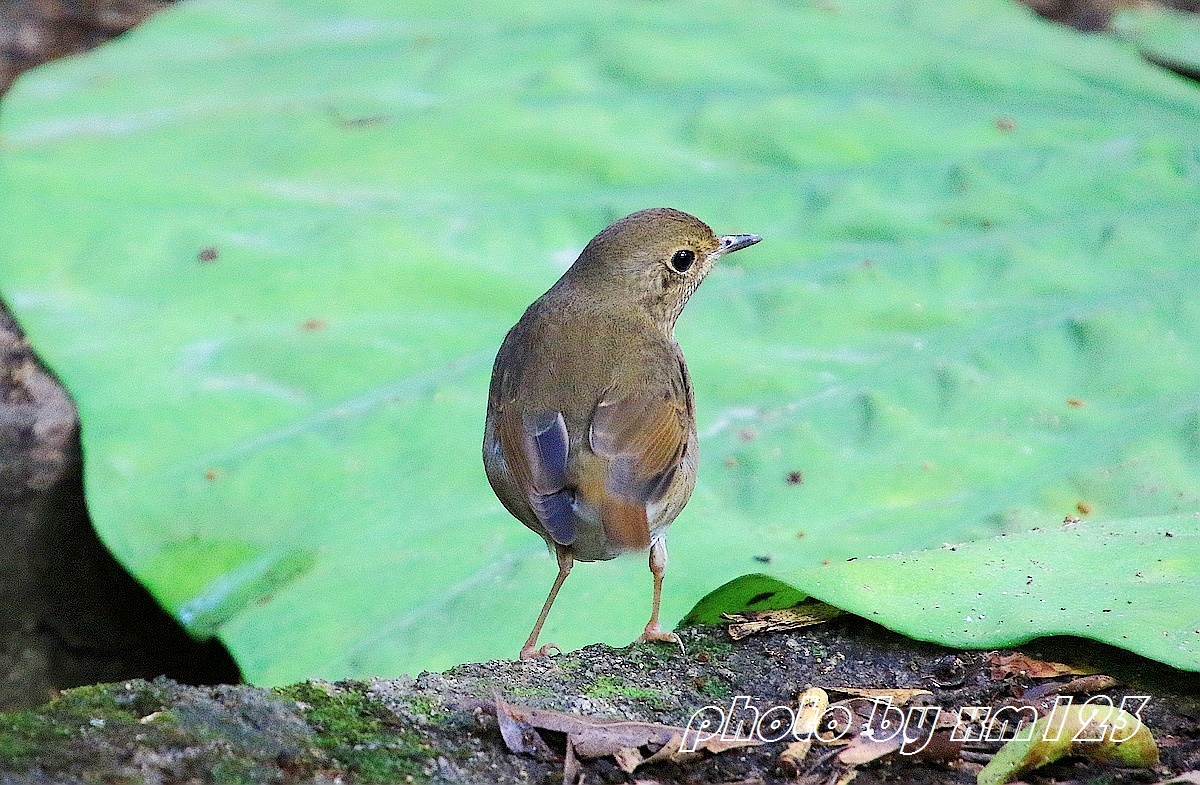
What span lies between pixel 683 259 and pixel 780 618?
59.8 inches

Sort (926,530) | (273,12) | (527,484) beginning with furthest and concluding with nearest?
1. (273,12)
2. (926,530)
3. (527,484)

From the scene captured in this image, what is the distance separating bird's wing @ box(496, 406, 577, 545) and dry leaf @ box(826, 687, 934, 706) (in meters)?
0.95

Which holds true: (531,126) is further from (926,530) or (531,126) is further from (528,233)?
(926,530)

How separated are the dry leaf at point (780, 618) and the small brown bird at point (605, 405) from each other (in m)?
0.19

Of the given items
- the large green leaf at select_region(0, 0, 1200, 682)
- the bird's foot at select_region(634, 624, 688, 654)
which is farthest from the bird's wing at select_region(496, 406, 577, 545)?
the large green leaf at select_region(0, 0, 1200, 682)

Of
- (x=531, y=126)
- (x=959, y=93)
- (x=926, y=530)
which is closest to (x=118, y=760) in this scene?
(x=926, y=530)

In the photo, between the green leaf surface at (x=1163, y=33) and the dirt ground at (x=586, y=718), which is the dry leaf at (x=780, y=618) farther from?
the green leaf surface at (x=1163, y=33)

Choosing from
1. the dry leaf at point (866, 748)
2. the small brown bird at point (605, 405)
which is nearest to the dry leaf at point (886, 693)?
the dry leaf at point (866, 748)

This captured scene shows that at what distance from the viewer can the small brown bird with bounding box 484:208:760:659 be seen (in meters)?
3.40

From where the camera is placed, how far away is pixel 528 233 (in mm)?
5328

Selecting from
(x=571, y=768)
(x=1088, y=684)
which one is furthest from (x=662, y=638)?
(x=1088, y=684)

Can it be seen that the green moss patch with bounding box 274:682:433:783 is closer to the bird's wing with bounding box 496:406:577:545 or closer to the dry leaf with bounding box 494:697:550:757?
the dry leaf with bounding box 494:697:550:757

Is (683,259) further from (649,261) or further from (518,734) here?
(518,734)

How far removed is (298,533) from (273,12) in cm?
326
